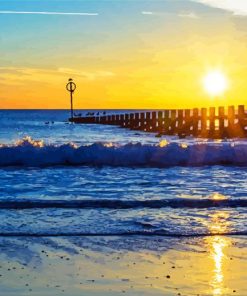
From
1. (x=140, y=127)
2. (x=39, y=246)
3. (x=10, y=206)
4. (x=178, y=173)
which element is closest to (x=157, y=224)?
(x=39, y=246)

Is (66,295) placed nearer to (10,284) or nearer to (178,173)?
(10,284)

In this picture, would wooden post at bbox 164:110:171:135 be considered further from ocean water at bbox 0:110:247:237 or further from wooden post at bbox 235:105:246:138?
ocean water at bbox 0:110:247:237

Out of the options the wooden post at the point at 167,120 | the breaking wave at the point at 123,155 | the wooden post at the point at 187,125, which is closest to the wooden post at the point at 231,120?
the wooden post at the point at 187,125

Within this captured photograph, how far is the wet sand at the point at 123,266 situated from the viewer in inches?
198

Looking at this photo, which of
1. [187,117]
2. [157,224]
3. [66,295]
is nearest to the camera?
[66,295]

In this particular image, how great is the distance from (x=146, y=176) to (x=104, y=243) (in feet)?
22.4

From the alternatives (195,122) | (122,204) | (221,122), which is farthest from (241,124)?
(122,204)

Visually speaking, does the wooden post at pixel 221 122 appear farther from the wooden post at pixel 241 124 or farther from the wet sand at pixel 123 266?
the wet sand at pixel 123 266

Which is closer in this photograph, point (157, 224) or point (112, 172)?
point (157, 224)

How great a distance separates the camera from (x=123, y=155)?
682 inches

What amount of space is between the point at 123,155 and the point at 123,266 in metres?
11.6

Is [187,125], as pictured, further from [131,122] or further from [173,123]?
[131,122]

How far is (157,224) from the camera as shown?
7.64 metres

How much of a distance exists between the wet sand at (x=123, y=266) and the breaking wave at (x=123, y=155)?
9.76 meters
